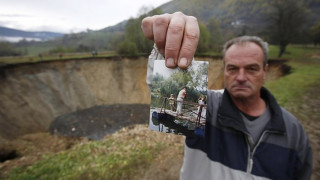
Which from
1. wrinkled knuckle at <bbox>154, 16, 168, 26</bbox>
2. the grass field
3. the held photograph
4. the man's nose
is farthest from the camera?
the grass field

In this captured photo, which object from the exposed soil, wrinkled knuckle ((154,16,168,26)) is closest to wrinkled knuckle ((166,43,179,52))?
wrinkled knuckle ((154,16,168,26))

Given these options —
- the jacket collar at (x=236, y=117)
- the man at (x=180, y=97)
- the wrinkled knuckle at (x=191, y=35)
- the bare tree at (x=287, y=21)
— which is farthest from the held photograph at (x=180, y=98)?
the bare tree at (x=287, y=21)

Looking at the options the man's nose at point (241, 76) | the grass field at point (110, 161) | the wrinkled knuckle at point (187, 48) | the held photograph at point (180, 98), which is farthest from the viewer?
the grass field at point (110, 161)

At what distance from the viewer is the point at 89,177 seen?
5477mm

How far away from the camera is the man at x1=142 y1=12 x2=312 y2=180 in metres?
1.80

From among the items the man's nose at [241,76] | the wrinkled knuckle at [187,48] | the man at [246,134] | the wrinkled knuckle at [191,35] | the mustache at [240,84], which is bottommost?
the man at [246,134]

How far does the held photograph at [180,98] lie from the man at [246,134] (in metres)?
0.35

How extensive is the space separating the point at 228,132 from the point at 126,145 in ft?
21.1

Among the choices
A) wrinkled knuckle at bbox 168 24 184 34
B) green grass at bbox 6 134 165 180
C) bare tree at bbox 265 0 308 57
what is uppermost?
bare tree at bbox 265 0 308 57

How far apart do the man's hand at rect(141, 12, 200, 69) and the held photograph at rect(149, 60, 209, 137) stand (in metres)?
0.07

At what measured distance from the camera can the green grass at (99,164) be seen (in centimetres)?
560

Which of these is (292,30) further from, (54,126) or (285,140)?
(54,126)

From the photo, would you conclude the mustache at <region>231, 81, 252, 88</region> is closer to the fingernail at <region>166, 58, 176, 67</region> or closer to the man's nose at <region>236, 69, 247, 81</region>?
the man's nose at <region>236, 69, 247, 81</region>

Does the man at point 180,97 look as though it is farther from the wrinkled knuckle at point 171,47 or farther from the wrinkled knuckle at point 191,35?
the wrinkled knuckle at point 191,35
